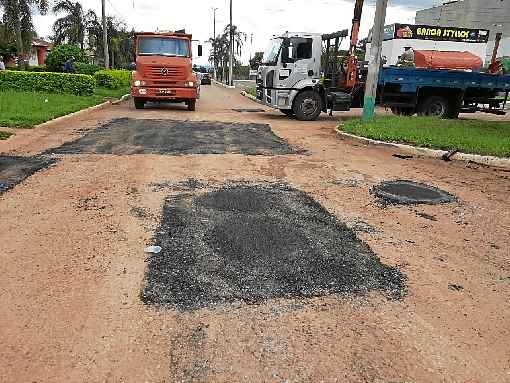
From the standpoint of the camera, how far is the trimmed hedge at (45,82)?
18656mm

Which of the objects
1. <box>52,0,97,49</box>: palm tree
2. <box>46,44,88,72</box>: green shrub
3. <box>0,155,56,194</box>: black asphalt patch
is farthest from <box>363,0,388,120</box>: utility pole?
<box>52,0,97,49</box>: palm tree

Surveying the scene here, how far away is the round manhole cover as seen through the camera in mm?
6094

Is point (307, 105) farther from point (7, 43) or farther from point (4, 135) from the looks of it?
point (7, 43)

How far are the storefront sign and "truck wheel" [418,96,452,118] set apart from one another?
10009mm

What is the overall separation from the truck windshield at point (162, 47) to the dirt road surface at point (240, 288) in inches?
448

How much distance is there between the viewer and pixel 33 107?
13719 millimetres

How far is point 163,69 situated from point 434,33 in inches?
700

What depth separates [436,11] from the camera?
46.2 metres

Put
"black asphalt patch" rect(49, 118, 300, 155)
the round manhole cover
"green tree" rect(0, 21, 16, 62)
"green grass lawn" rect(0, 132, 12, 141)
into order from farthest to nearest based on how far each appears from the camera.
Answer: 1. "green tree" rect(0, 21, 16, 62)
2. "green grass lawn" rect(0, 132, 12, 141)
3. "black asphalt patch" rect(49, 118, 300, 155)
4. the round manhole cover

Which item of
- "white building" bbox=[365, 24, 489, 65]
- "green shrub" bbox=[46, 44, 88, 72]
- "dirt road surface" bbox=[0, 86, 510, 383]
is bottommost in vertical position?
"dirt road surface" bbox=[0, 86, 510, 383]

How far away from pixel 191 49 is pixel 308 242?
14.7 meters

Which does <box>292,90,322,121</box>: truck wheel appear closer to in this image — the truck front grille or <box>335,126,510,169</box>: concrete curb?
the truck front grille

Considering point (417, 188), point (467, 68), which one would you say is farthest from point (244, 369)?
point (467, 68)

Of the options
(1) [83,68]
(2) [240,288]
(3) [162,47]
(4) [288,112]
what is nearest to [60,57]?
(1) [83,68]
